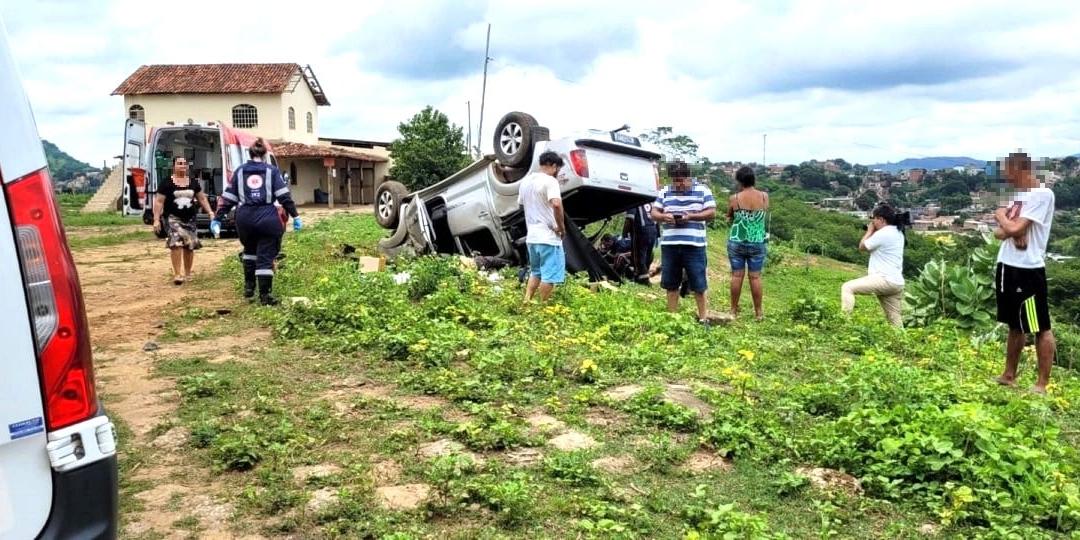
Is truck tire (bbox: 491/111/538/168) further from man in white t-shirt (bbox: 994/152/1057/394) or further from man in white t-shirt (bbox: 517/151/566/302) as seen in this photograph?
man in white t-shirt (bbox: 994/152/1057/394)

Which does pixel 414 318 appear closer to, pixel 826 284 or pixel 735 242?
pixel 735 242

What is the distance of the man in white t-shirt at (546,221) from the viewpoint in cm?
762

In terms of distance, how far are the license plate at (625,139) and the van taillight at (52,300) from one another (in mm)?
7746

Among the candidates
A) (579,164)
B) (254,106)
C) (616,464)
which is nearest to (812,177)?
(254,106)

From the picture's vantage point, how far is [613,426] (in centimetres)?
428

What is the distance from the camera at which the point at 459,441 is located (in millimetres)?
3994

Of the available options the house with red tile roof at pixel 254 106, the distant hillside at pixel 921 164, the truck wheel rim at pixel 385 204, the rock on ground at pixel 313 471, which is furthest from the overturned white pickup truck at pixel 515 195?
the house with red tile roof at pixel 254 106

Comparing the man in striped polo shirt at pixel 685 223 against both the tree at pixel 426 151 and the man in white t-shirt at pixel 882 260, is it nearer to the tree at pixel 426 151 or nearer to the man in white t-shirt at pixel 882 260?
the man in white t-shirt at pixel 882 260

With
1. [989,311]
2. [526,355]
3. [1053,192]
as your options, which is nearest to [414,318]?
[526,355]

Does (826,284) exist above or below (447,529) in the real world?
below

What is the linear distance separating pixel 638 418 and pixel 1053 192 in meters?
3.62

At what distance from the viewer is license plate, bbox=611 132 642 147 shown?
9.30 m

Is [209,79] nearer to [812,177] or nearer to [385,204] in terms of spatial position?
[812,177]

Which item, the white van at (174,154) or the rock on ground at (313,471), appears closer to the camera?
the rock on ground at (313,471)
